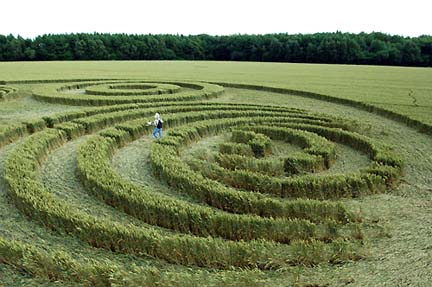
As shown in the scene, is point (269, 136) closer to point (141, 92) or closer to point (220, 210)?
point (220, 210)

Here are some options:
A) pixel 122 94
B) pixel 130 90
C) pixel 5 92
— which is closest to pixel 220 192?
pixel 122 94

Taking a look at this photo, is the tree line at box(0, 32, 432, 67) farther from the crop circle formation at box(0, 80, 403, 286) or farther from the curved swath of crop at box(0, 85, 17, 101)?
the crop circle formation at box(0, 80, 403, 286)

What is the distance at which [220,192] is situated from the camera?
37.9 ft

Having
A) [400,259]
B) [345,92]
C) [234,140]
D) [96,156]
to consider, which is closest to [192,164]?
[96,156]

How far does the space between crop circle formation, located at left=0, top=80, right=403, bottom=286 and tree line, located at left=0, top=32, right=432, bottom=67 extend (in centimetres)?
8318

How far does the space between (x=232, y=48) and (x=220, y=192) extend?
341 ft

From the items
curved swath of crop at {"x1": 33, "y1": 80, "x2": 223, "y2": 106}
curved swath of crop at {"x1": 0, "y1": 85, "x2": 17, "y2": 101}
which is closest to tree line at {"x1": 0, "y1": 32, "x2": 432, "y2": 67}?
curved swath of crop at {"x1": 33, "y1": 80, "x2": 223, "y2": 106}

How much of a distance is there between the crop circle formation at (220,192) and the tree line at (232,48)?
273ft

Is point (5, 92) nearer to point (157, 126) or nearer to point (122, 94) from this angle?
point (122, 94)

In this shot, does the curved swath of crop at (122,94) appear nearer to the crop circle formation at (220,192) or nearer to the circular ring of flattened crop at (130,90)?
the circular ring of flattened crop at (130,90)

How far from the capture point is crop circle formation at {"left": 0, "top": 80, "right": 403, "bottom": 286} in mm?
8891

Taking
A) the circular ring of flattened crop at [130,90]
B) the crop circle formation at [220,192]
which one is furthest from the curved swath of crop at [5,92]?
the crop circle formation at [220,192]

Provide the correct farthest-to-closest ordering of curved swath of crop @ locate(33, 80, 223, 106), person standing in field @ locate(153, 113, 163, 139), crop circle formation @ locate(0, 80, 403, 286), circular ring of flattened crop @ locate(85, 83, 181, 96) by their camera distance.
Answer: circular ring of flattened crop @ locate(85, 83, 181, 96) < curved swath of crop @ locate(33, 80, 223, 106) < person standing in field @ locate(153, 113, 163, 139) < crop circle formation @ locate(0, 80, 403, 286)

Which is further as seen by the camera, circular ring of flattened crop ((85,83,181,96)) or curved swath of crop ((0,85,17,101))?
circular ring of flattened crop ((85,83,181,96))
